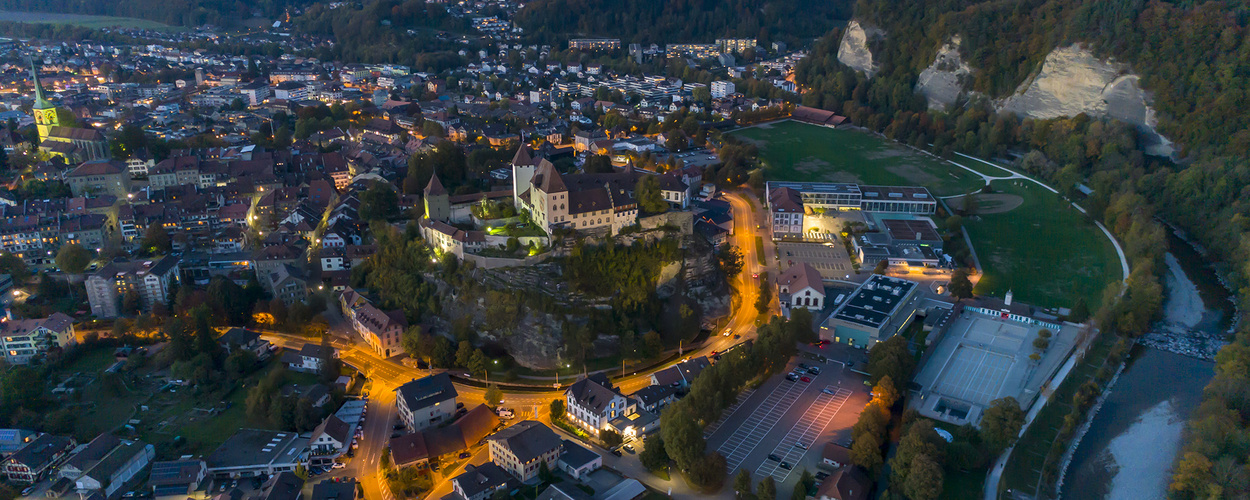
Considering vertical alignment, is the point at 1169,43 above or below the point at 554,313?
above

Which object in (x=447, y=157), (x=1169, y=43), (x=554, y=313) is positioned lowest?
(x=554, y=313)

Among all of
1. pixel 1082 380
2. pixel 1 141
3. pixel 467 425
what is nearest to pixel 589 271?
pixel 467 425

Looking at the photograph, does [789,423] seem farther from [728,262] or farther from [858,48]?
[858,48]

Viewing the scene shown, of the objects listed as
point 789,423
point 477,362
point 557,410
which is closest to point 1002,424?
point 789,423

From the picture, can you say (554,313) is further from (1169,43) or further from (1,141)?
(1169,43)

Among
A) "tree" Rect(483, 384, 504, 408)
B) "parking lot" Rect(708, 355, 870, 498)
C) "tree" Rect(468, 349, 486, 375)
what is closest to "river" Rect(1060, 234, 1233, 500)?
"parking lot" Rect(708, 355, 870, 498)

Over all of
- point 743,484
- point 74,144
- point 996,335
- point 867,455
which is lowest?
point 996,335
